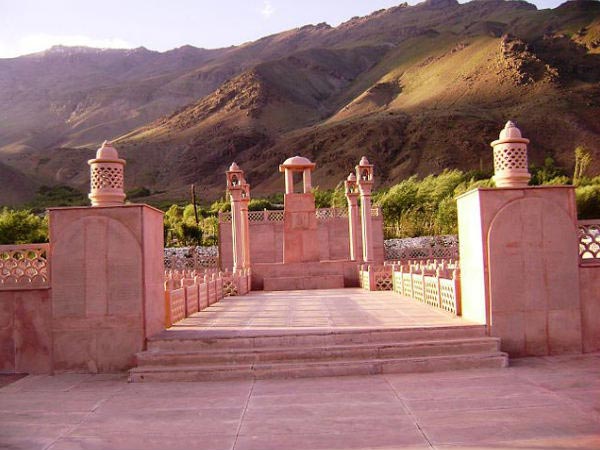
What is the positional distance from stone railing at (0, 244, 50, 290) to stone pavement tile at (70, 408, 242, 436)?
261 centimetres

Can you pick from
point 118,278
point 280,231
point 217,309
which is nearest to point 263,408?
point 118,278

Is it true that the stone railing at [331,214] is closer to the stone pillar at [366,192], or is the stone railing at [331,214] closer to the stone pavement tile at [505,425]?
the stone pillar at [366,192]

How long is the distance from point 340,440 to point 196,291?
715cm

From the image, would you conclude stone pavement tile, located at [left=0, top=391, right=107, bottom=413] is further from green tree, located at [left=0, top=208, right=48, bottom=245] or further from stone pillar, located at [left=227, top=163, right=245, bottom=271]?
green tree, located at [left=0, top=208, right=48, bottom=245]

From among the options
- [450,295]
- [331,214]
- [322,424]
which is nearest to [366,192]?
[331,214]

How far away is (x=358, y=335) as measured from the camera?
24.8ft

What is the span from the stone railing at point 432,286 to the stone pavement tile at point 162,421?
4608mm

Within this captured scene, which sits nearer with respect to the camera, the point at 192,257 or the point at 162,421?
the point at 162,421

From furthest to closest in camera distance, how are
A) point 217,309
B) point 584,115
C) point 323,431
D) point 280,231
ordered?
point 584,115 < point 280,231 < point 217,309 < point 323,431

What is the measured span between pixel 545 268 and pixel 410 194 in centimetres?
3090

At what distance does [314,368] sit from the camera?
23.0 feet

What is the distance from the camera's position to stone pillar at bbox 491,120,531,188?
7969mm

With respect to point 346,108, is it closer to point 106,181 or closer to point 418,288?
point 418,288

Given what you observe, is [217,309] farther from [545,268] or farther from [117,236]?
[545,268]
